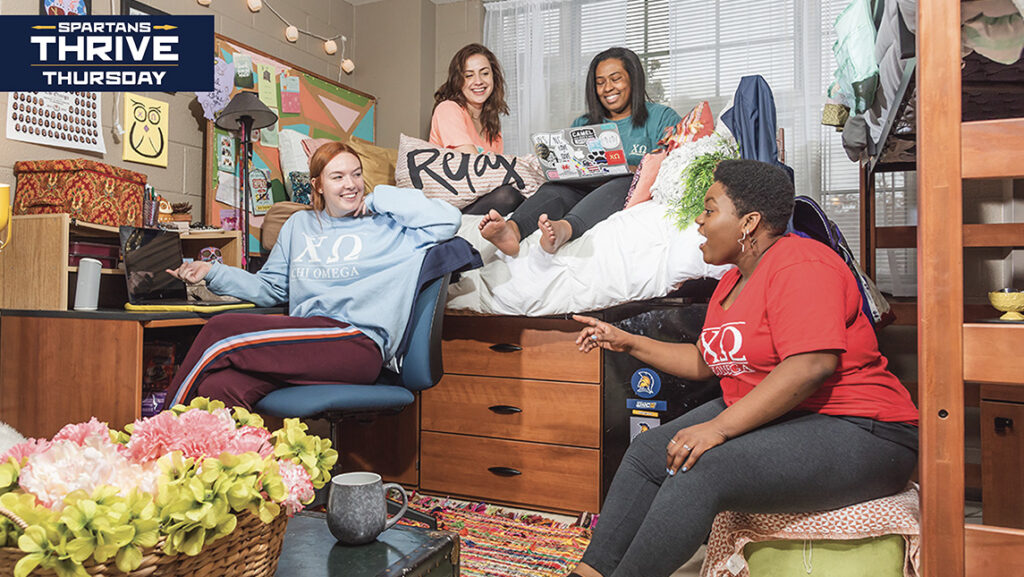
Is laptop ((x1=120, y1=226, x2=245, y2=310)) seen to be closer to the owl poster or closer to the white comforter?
the owl poster

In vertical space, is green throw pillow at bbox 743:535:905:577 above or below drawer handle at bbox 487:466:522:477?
above

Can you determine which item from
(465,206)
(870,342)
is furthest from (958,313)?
(465,206)

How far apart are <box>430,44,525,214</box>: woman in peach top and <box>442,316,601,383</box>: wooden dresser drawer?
0.90 meters

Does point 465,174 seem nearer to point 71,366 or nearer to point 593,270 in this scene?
point 593,270

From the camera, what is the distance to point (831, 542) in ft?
4.21

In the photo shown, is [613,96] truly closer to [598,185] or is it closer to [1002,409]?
[598,185]

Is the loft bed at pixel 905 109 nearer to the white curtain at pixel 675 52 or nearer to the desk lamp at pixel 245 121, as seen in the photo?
the white curtain at pixel 675 52

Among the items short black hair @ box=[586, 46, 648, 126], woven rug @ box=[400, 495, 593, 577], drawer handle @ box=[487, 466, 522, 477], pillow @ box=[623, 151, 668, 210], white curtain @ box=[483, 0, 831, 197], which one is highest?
white curtain @ box=[483, 0, 831, 197]

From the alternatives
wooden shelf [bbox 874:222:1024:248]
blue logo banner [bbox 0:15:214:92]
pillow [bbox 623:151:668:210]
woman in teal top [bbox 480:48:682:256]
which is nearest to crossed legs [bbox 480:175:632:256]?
woman in teal top [bbox 480:48:682:256]

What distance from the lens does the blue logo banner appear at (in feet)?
7.32

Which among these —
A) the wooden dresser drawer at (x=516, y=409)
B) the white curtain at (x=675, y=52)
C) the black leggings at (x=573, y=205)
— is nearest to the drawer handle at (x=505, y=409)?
the wooden dresser drawer at (x=516, y=409)

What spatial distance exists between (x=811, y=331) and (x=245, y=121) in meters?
2.36

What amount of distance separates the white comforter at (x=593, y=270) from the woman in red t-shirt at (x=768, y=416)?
61 centimetres

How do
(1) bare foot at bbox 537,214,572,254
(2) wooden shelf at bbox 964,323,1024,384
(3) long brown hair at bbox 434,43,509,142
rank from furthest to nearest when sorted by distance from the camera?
(3) long brown hair at bbox 434,43,509,142 → (1) bare foot at bbox 537,214,572,254 → (2) wooden shelf at bbox 964,323,1024,384
